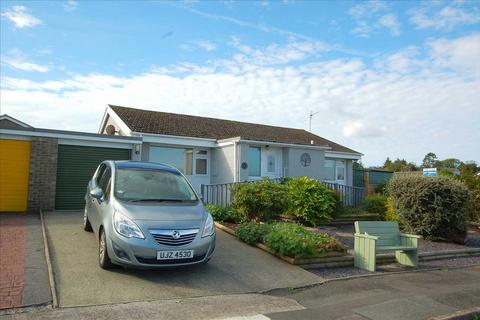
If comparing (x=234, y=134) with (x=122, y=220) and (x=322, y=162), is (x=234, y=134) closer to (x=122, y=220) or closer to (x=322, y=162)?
(x=322, y=162)

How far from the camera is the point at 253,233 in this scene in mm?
8922

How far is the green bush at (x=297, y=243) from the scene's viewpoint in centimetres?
771

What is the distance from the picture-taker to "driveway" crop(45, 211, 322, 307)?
214 inches

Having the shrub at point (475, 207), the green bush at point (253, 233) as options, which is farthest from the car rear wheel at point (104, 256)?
the shrub at point (475, 207)

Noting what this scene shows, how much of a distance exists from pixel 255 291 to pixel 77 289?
2651mm

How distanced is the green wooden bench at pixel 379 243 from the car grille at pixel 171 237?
3798 millimetres

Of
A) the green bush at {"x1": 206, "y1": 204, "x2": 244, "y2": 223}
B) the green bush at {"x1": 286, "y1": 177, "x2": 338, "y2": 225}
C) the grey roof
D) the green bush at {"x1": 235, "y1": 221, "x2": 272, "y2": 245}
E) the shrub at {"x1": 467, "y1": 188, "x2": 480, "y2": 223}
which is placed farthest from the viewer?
the grey roof

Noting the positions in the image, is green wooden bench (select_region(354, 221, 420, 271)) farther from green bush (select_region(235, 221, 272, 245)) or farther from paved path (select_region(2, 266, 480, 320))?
green bush (select_region(235, 221, 272, 245))

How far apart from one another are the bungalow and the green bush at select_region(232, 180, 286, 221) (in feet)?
14.1

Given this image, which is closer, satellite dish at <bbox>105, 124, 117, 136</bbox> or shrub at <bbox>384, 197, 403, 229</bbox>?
shrub at <bbox>384, 197, 403, 229</bbox>

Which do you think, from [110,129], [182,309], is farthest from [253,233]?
[110,129]

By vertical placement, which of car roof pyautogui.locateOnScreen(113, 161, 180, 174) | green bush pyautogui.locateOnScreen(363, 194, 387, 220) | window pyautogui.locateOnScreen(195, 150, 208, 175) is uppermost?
window pyautogui.locateOnScreen(195, 150, 208, 175)

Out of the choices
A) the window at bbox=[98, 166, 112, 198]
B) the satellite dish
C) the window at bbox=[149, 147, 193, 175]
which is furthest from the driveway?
the satellite dish

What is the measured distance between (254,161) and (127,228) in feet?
38.6
